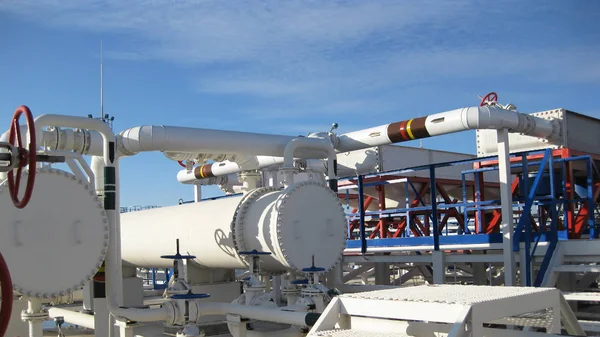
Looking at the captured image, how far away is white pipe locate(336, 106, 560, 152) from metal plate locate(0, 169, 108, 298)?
4.81 metres

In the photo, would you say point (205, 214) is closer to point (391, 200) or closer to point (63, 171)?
point (63, 171)

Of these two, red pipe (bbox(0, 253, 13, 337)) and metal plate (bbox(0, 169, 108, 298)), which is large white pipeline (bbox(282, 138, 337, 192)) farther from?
red pipe (bbox(0, 253, 13, 337))

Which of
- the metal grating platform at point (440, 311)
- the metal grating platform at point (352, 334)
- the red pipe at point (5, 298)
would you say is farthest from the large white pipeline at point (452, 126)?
the red pipe at point (5, 298)

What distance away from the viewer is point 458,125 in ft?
31.7

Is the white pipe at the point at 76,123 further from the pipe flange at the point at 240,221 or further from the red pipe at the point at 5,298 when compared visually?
the red pipe at the point at 5,298

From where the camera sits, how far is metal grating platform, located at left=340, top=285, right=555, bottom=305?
15.5ft

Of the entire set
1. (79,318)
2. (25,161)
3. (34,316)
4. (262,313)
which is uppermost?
(25,161)

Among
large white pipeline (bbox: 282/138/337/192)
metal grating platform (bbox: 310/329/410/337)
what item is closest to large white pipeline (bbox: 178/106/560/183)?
large white pipeline (bbox: 282/138/337/192)

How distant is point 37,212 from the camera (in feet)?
25.4

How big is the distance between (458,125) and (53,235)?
5808 mm

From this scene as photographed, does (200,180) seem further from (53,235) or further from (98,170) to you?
(53,235)

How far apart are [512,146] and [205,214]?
5.66 metres

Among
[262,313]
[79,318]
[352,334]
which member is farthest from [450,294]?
[79,318]

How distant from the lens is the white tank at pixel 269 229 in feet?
29.5
